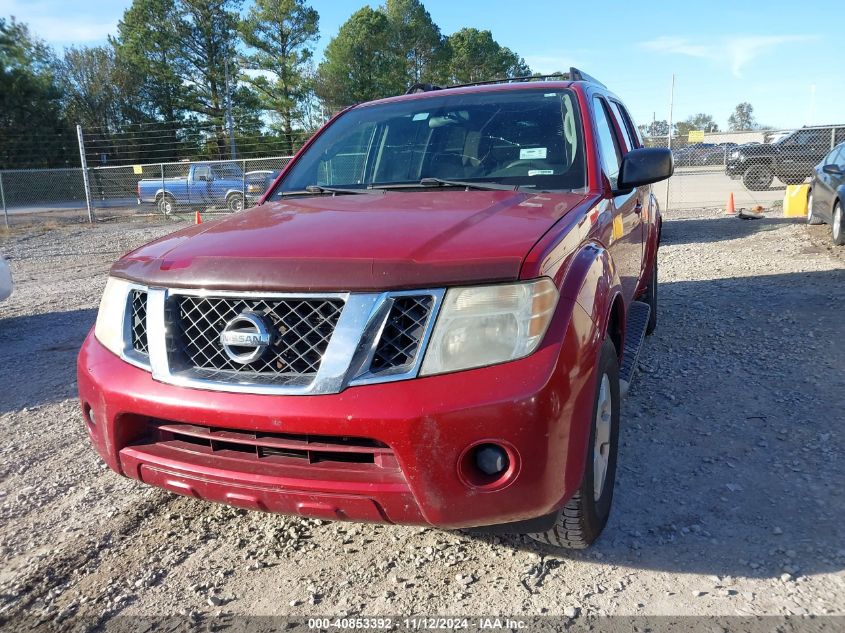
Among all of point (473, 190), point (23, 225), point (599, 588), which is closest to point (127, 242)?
point (23, 225)

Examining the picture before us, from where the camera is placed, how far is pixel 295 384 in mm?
2016

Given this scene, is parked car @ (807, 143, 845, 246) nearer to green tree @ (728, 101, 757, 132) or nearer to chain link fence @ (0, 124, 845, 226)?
chain link fence @ (0, 124, 845, 226)

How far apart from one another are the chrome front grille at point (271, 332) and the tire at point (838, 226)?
931 cm

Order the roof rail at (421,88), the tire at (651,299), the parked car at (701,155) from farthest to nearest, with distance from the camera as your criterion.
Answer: the parked car at (701,155)
the tire at (651,299)
the roof rail at (421,88)

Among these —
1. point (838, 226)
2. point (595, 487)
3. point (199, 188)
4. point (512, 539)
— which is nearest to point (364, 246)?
point (595, 487)

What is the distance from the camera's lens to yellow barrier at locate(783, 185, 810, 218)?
12838 millimetres

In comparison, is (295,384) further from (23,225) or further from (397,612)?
(23,225)

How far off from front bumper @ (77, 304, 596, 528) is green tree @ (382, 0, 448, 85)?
52.1 m

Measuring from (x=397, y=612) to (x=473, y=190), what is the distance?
5.78 ft

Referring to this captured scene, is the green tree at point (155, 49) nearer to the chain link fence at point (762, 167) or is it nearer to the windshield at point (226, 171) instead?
the windshield at point (226, 171)

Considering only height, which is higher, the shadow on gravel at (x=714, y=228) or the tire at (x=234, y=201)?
the tire at (x=234, y=201)

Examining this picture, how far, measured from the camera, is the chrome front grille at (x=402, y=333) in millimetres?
1986

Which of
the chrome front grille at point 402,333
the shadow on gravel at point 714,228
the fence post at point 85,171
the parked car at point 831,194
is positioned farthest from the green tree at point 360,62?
the chrome front grille at point 402,333

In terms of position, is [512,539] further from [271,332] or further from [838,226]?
[838,226]
